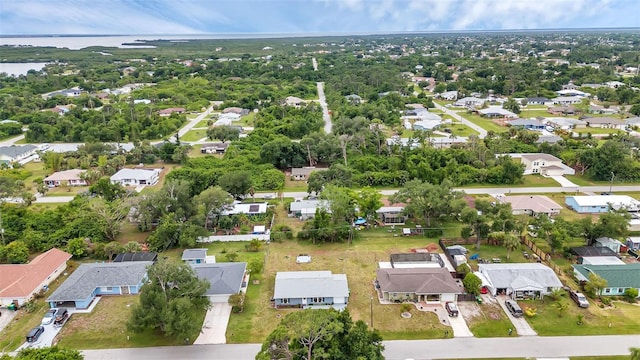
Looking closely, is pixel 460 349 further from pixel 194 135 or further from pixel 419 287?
pixel 194 135

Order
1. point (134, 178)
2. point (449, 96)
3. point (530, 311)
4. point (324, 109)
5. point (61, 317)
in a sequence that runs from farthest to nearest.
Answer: point (449, 96) → point (324, 109) → point (134, 178) → point (530, 311) → point (61, 317)

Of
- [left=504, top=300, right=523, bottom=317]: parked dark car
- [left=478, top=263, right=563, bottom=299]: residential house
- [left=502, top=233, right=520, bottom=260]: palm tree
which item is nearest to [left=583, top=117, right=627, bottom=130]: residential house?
[left=502, top=233, right=520, bottom=260]: palm tree

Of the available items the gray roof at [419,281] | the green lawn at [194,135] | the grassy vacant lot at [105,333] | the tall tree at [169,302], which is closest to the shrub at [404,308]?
the gray roof at [419,281]

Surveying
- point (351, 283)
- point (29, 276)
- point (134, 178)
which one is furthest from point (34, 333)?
point (134, 178)

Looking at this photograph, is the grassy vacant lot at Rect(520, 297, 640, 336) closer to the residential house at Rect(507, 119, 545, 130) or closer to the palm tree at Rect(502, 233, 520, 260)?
the palm tree at Rect(502, 233, 520, 260)

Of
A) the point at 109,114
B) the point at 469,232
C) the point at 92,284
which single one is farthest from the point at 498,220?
the point at 109,114

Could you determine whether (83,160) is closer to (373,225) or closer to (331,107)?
(373,225)
